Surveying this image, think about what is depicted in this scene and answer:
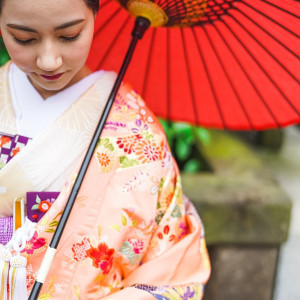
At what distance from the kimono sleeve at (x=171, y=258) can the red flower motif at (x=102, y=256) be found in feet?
0.24

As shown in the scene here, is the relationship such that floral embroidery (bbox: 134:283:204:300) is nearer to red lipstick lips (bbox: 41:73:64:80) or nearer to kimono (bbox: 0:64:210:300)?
kimono (bbox: 0:64:210:300)

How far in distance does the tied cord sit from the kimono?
0.08ft

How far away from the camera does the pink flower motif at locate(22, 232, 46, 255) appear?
108 centimetres

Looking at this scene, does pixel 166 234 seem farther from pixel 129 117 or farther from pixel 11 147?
pixel 11 147

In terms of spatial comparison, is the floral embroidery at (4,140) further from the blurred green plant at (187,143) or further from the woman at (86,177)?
the blurred green plant at (187,143)

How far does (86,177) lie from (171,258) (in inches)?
12.6

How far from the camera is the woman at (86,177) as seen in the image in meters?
1.03

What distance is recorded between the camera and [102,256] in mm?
1149

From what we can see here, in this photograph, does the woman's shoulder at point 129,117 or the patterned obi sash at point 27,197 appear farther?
the woman's shoulder at point 129,117

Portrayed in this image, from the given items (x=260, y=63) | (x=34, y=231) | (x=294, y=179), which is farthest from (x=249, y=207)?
(x=294, y=179)

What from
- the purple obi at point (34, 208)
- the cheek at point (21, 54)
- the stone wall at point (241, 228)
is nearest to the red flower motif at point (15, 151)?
the purple obi at point (34, 208)

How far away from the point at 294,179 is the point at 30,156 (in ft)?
9.51

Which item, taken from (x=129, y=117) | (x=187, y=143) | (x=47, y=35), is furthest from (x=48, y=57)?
(x=187, y=143)

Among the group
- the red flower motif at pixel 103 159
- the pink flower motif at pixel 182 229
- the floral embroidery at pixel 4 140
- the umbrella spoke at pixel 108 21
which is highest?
the umbrella spoke at pixel 108 21
